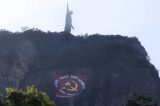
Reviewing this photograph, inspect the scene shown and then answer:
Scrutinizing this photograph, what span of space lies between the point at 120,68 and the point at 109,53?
7.21m

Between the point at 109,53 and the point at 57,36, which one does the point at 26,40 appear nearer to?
the point at 57,36

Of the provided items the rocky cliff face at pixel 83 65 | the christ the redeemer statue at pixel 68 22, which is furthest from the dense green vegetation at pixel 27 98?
the christ the redeemer statue at pixel 68 22

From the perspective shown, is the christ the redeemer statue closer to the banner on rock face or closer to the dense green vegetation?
the banner on rock face

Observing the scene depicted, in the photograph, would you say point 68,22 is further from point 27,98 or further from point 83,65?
point 27,98

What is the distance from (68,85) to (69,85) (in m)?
0.29

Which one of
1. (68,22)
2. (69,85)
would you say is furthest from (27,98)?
(68,22)

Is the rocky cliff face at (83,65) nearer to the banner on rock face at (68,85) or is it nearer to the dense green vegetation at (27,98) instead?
the banner on rock face at (68,85)

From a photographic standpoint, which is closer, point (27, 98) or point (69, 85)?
point (27, 98)

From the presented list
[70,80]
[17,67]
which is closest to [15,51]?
[17,67]

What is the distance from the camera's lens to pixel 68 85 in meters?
112

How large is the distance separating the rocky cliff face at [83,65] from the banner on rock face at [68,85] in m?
0.83

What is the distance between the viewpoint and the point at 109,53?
12269 centimetres

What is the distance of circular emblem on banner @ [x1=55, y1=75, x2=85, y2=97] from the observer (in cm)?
11094

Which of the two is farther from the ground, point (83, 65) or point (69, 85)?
point (83, 65)
